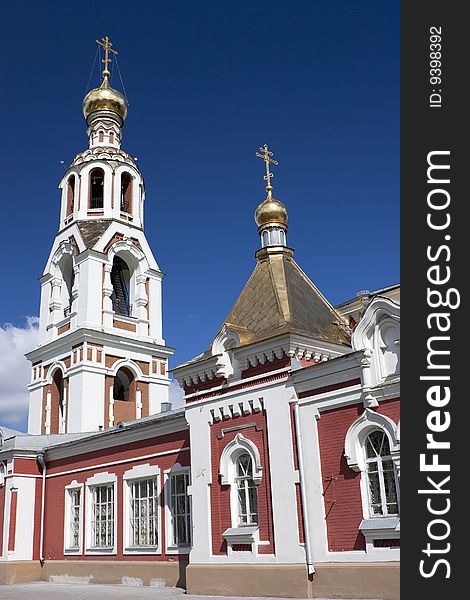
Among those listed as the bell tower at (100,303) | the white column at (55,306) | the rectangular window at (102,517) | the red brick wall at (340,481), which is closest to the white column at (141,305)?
the bell tower at (100,303)

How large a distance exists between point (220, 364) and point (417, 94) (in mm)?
7632

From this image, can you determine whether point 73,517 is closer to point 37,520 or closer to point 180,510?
point 37,520

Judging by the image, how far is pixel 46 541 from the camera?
18.6 metres

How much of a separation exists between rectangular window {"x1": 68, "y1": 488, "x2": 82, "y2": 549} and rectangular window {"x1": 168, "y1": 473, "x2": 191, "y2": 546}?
400 centimetres

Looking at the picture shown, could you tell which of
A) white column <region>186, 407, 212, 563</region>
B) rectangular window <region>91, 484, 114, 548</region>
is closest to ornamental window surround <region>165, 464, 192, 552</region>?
white column <region>186, 407, 212, 563</region>

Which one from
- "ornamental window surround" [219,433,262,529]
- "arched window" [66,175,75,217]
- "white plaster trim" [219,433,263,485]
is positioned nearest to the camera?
"white plaster trim" [219,433,263,485]

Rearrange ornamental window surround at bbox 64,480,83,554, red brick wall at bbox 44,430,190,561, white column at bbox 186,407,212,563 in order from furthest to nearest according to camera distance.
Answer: ornamental window surround at bbox 64,480,83,554
red brick wall at bbox 44,430,190,561
white column at bbox 186,407,212,563

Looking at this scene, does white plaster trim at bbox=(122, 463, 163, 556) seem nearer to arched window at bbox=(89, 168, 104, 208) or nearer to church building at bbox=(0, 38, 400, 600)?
church building at bbox=(0, 38, 400, 600)

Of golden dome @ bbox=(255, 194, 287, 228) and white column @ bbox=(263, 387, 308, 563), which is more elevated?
golden dome @ bbox=(255, 194, 287, 228)

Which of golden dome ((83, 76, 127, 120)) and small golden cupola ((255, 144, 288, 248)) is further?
golden dome ((83, 76, 127, 120))

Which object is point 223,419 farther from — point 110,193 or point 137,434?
point 110,193

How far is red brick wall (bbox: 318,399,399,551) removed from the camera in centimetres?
1065

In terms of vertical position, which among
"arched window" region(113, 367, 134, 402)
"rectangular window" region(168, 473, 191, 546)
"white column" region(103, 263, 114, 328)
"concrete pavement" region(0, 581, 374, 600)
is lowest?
"concrete pavement" region(0, 581, 374, 600)

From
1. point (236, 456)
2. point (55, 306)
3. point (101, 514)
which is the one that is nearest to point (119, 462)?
point (101, 514)
